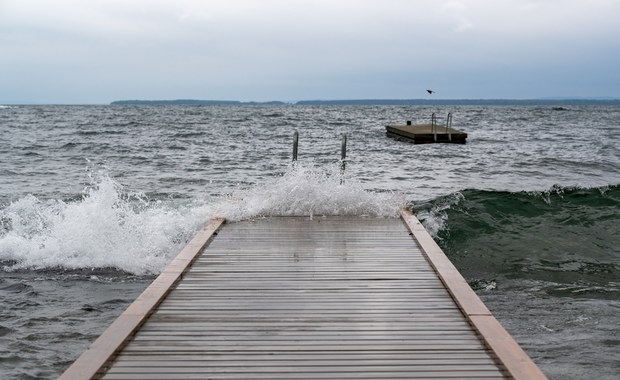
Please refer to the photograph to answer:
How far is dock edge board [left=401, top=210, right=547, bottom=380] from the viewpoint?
4.06 m

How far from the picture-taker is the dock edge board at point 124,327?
4043 mm

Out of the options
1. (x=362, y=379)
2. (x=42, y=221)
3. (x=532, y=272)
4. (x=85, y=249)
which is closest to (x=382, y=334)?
(x=362, y=379)

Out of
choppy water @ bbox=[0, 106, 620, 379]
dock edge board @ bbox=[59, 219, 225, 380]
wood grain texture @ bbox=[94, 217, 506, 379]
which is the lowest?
choppy water @ bbox=[0, 106, 620, 379]

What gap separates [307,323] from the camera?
5.04 meters

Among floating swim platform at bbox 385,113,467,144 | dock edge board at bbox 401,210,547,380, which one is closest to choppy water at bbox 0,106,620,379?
dock edge board at bbox 401,210,547,380

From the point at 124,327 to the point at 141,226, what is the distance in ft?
23.3

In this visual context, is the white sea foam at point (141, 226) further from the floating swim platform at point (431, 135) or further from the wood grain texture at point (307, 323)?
the floating swim platform at point (431, 135)

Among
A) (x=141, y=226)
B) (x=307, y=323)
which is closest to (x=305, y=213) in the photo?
(x=141, y=226)

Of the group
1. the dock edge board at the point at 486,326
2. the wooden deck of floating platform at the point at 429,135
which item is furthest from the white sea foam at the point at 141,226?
the wooden deck of floating platform at the point at 429,135

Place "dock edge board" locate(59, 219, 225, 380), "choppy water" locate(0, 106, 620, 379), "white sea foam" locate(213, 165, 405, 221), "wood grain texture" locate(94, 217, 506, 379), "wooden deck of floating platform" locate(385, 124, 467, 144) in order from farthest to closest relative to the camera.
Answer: "wooden deck of floating platform" locate(385, 124, 467, 144) → "white sea foam" locate(213, 165, 405, 221) → "choppy water" locate(0, 106, 620, 379) → "wood grain texture" locate(94, 217, 506, 379) → "dock edge board" locate(59, 219, 225, 380)

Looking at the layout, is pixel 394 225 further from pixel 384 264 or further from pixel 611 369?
pixel 611 369

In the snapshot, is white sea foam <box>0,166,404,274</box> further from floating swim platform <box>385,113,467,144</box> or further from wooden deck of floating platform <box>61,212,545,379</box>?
floating swim platform <box>385,113,467,144</box>

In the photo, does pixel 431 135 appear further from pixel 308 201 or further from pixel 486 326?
pixel 486 326

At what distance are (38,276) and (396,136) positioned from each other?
3207 cm
